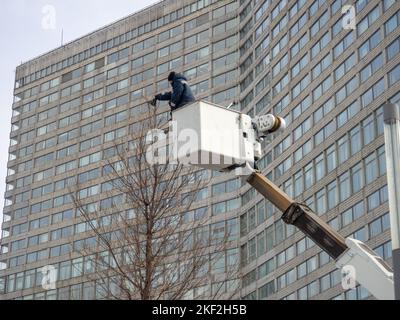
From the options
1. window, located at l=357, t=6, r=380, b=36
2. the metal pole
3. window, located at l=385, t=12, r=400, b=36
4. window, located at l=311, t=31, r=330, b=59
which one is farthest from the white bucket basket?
window, located at l=311, t=31, r=330, b=59

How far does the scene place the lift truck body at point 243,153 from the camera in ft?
32.4

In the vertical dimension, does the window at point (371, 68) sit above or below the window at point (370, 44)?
below

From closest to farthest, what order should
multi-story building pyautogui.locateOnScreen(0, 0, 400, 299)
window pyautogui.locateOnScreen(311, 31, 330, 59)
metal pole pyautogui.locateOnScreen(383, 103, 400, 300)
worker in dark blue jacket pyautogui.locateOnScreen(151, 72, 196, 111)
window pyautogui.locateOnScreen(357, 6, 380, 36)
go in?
metal pole pyautogui.locateOnScreen(383, 103, 400, 300), worker in dark blue jacket pyautogui.locateOnScreen(151, 72, 196, 111), multi-story building pyautogui.locateOnScreen(0, 0, 400, 299), window pyautogui.locateOnScreen(357, 6, 380, 36), window pyautogui.locateOnScreen(311, 31, 330, 59)

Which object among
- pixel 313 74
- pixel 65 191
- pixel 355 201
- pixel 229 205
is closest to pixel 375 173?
pixel 355 201

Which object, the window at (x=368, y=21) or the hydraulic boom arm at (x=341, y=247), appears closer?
the hydraulic boom arm at (x=341, y=247)

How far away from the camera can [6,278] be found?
108 metres

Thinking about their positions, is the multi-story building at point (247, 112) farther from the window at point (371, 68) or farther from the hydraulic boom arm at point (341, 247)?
the hydraulic boom arm at point (341, 247)

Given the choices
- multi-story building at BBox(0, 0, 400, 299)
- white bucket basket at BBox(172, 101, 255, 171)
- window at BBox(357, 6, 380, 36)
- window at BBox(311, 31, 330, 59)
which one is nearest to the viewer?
white bucket basket at BBox(172, 101, 255, 171)

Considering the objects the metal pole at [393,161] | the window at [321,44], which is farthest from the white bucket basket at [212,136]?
the window at [321,44]

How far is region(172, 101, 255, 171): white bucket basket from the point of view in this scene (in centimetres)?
978

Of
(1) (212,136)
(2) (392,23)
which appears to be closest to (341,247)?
(1) (212,136)

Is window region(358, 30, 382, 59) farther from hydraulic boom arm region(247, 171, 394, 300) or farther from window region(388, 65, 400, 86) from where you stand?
hydraulic boom arm region(247, 171, 394, 300)

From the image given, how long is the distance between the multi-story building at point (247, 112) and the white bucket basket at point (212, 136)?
3473 centimetres

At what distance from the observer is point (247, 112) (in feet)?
290
